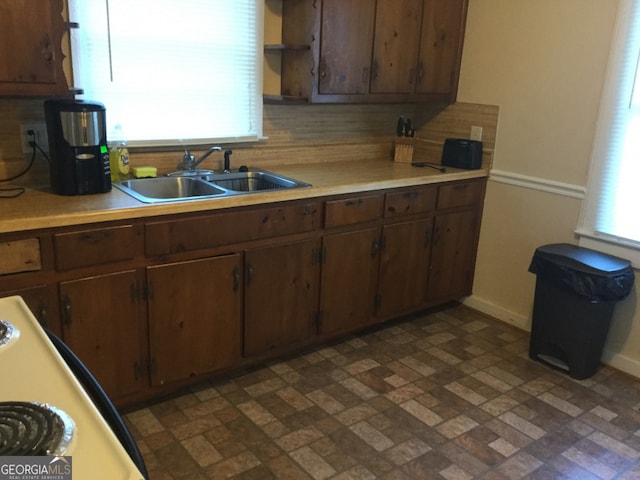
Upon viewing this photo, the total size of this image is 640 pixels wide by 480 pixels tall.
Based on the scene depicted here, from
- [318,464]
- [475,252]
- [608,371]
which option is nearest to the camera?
[318,464]

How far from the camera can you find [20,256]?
2.02 meters

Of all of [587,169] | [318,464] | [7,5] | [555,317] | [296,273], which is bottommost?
[318,464]

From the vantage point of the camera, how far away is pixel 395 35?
3.25 metres

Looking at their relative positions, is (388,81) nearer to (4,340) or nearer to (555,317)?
(555,317)

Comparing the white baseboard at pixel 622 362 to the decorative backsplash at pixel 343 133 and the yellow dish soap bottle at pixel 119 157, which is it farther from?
the yellow dish soap bottle at pixel 119 157

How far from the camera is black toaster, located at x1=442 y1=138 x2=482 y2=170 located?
11.6 ft

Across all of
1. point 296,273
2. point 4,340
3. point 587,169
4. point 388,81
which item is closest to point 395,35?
point 388,81

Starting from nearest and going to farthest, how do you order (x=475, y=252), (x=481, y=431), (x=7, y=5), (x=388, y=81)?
(x=7, y=5) < (x=481, y=431) < (x=388, y=81) < (x=475, y=252)

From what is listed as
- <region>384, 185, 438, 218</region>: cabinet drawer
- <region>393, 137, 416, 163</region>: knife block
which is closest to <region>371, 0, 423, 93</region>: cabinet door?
<region>393, 137, 416, 163</region>: knife block

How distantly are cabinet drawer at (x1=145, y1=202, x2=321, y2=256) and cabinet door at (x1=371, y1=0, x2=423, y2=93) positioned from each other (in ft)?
3.25

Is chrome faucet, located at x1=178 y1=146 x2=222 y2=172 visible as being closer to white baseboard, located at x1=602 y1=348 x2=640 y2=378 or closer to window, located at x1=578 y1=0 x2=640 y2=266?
window, located at x1=578 y1=0 x2=640 y2=266

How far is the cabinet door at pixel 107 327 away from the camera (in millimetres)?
2191

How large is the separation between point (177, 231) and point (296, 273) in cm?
72

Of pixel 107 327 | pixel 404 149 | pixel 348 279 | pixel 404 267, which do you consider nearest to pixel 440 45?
pixel 404 149
